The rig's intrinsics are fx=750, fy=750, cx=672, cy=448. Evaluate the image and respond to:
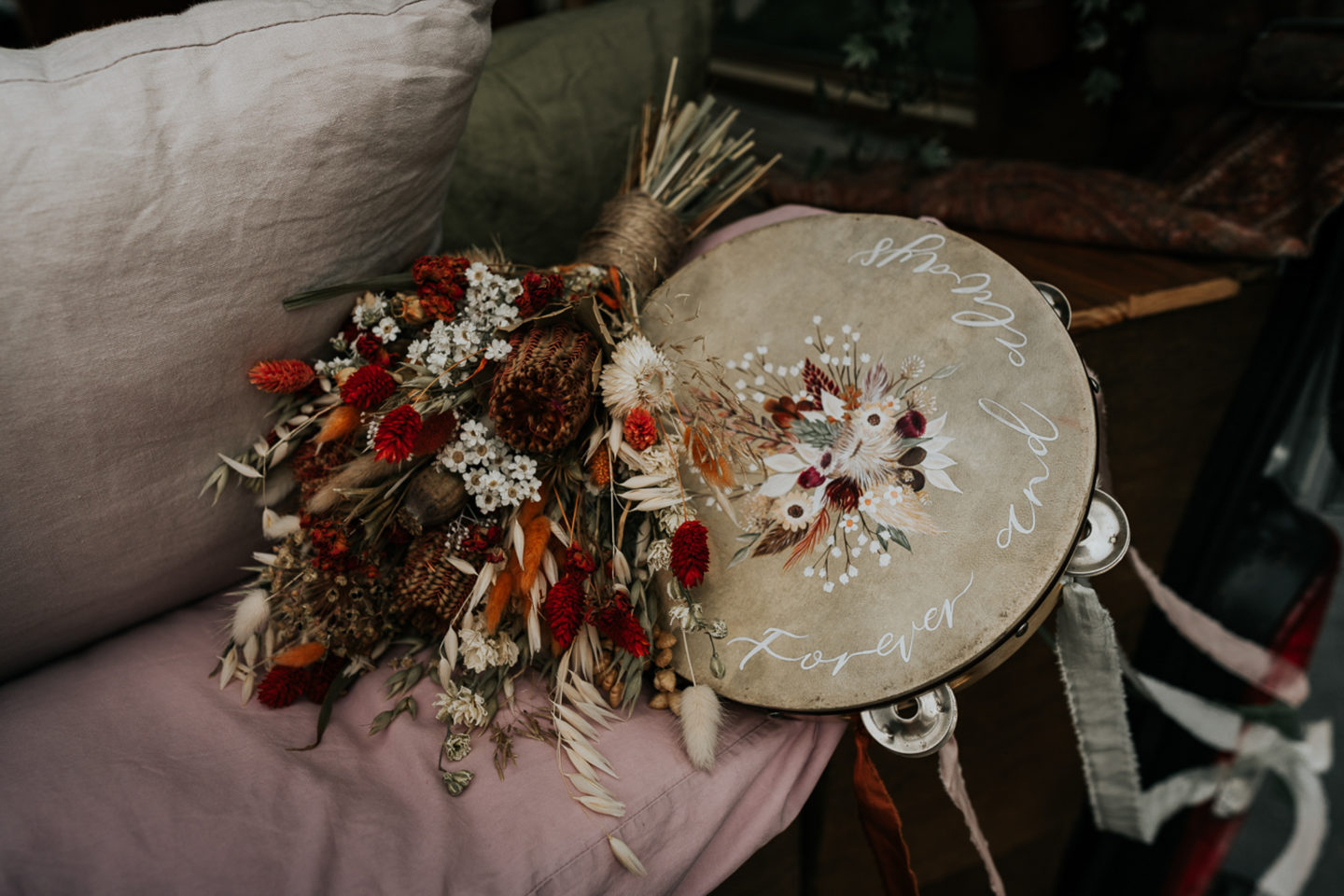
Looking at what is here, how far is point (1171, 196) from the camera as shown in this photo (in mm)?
1277

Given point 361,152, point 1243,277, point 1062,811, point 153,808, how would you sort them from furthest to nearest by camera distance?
point 1062,811, point 1243,277, point 361,152, point 153,808

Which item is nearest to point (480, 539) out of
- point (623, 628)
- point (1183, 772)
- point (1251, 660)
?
point (623, 628)

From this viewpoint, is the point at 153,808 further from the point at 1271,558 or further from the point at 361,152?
the point at 1271,558

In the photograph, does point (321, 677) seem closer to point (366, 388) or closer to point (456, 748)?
point (456, 748)

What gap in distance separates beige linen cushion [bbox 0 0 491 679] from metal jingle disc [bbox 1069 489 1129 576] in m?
0.71

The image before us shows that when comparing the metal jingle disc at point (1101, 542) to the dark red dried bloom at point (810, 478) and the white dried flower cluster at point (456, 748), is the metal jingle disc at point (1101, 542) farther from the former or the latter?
the white dried flower cluster at point (456, 748)

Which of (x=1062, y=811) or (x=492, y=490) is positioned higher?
(x=492, y=490)

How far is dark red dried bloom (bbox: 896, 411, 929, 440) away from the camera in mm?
694

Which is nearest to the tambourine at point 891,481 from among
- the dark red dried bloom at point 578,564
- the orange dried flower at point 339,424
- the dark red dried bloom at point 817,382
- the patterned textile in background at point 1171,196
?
the dark red dried bloom at point 817,382

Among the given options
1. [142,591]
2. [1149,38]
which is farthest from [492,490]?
[1149,38]

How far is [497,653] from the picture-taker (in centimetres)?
68

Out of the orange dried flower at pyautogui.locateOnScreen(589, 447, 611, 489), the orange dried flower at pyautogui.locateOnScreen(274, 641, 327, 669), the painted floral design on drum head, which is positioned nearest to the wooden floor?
the painted floral design on drum head

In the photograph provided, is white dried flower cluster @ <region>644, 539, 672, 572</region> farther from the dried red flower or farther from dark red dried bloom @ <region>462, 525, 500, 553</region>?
the dried red flower

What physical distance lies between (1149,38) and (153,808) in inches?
75.6
